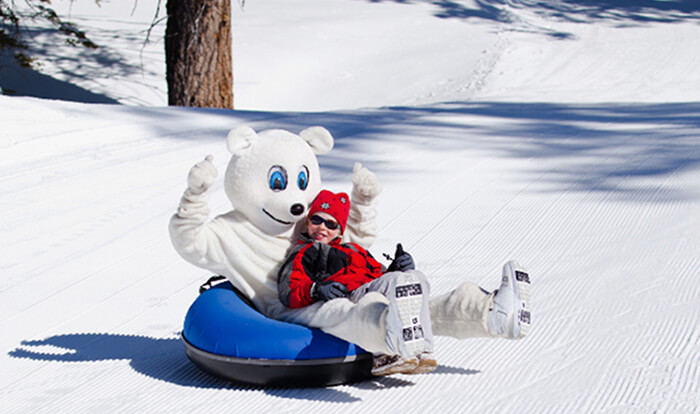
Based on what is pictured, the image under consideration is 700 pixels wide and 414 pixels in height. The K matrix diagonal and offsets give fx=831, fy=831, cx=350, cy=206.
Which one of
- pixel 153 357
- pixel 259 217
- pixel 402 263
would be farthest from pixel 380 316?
pixel 153 357

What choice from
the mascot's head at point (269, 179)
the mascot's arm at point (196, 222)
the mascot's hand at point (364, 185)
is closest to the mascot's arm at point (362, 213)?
the mascot's hand at point (364, 185)

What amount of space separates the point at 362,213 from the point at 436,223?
6.31ft

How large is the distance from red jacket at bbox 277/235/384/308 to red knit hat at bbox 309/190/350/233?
3.9 inches

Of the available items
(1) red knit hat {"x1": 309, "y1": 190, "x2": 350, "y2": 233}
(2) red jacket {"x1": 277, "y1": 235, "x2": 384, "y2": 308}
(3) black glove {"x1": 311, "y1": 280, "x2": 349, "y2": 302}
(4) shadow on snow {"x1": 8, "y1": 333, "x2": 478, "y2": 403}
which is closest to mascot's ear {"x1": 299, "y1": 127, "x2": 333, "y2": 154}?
(1) red knit hat {"x1": 309, "y1": 190, "x2": 350, "y2": 233}

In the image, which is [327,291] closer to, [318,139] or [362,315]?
[362,315]

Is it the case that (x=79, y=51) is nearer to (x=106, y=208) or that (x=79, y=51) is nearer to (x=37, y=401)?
(x=106, y=208)

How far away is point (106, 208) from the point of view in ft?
18.0

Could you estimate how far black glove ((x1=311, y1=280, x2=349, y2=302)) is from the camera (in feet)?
9.07

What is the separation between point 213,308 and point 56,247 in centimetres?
226

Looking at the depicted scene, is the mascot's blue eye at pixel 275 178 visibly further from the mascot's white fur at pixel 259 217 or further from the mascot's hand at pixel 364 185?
the mascot's hand at pixel 364 185

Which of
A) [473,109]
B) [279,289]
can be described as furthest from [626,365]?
[473,109]

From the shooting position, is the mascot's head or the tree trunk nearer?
the mascot's head

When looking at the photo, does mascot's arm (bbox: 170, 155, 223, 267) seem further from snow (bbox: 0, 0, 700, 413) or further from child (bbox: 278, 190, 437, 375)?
snow (bbox: 0, 0, 700, 413)

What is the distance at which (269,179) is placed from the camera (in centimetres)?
304
